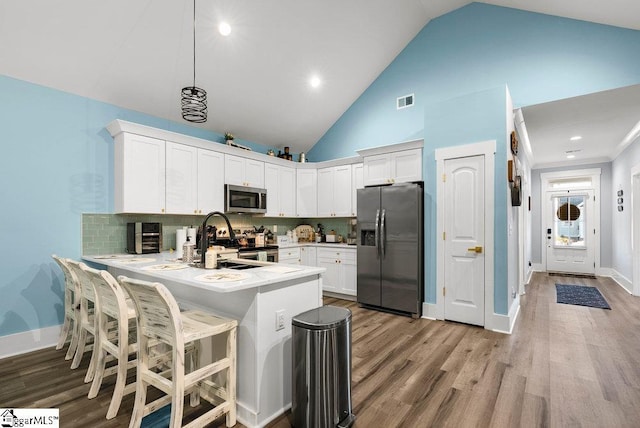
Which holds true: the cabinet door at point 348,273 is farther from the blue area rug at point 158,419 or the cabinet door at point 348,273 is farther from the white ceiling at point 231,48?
the blue area rug at point 158,419

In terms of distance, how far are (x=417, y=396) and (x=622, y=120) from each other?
17.0ft

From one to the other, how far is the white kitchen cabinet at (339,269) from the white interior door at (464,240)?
1531 mm

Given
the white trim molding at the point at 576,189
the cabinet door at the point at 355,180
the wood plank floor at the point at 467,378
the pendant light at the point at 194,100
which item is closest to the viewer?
the wood plank floor at the point at 467,378

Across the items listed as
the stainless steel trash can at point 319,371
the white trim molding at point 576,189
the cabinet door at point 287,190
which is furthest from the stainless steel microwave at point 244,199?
the white trim molding at point 576,189

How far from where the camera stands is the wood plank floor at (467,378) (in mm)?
2075

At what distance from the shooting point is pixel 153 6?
3100 millimetres

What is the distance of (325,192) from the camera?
5.87 meters

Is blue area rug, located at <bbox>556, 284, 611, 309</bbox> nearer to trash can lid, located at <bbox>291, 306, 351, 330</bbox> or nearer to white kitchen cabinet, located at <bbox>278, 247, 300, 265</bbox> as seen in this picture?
white kitchen cabinet, located at <bbox>278, 247, 300, 265</bbox>

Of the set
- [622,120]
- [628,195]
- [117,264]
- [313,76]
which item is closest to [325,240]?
[313,76]

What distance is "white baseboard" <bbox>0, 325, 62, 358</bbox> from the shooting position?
121 inches

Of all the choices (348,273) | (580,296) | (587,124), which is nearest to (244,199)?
(348,273)

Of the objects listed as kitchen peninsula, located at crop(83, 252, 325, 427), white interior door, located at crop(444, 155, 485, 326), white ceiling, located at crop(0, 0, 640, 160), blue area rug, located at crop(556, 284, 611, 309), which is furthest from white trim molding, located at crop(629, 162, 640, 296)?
kitchen peninsula, located at crop(83, 252, 325, 427)

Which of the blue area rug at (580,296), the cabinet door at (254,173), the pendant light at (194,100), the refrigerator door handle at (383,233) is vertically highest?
the pendant light at (194,100)

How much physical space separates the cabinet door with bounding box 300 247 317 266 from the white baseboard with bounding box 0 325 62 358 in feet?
11.3
